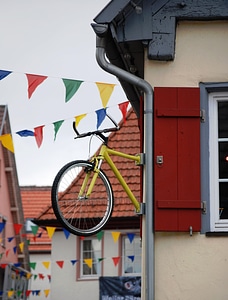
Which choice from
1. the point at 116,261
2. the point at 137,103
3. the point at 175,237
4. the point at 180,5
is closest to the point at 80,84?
the point at 137,103

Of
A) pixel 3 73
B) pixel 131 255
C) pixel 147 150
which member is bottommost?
pixel 131 255

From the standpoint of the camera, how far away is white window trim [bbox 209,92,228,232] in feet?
32.7

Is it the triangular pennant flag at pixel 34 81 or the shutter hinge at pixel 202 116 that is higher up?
the triangular pennant flag at pixel 34 81

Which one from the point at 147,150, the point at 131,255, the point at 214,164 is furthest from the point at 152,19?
the point at 131,255

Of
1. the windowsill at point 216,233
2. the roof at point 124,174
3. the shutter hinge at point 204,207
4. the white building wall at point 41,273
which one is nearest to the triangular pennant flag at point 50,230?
the roof at point 124,174

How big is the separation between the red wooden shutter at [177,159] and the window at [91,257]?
18.9 meters

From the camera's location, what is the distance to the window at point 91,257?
2905cm

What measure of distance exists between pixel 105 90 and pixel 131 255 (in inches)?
530

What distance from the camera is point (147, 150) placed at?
10.2 m

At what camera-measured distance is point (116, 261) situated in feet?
93.2

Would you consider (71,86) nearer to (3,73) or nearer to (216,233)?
(3,73)

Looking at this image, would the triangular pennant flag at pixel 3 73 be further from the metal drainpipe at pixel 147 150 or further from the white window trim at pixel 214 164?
the white window trim at pixel 214 164

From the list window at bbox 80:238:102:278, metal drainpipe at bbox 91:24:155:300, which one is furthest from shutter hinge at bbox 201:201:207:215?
window at bbox 80:238:102:278

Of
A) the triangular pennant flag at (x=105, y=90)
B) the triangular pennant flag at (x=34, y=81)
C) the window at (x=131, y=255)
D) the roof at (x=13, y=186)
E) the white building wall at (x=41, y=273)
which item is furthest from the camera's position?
the white building wall at (x=41, y=273)
